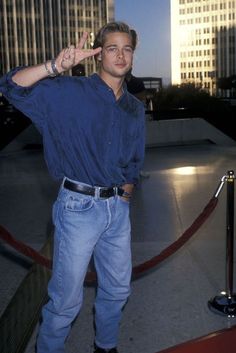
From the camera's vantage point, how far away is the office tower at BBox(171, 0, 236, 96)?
15838cm

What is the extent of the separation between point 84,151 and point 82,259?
580mm

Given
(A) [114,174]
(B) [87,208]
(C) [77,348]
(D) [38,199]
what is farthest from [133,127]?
(D) [38,199]

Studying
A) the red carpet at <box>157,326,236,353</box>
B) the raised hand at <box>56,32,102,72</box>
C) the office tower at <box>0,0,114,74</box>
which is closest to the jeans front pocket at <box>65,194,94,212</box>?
the raised hand at <box>56,32,102,72</box>

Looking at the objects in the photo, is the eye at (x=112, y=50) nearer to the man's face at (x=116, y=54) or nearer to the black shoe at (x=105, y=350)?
the man's face at (x=116, y=54)

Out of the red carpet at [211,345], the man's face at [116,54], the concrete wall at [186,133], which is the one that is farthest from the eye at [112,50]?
the concrete wall at [186,133]

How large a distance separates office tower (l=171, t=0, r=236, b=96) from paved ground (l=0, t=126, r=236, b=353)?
499 ft

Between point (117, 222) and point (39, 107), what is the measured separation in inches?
30.3

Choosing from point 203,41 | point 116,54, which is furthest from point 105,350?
point 203,41

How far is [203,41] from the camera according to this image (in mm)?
163375

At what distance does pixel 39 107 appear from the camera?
239cm

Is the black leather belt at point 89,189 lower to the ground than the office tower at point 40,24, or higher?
lower

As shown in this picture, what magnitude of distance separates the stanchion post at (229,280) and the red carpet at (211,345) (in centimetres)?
158

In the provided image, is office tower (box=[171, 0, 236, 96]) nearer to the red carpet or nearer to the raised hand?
the raised hand

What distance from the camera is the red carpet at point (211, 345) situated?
1.88m
